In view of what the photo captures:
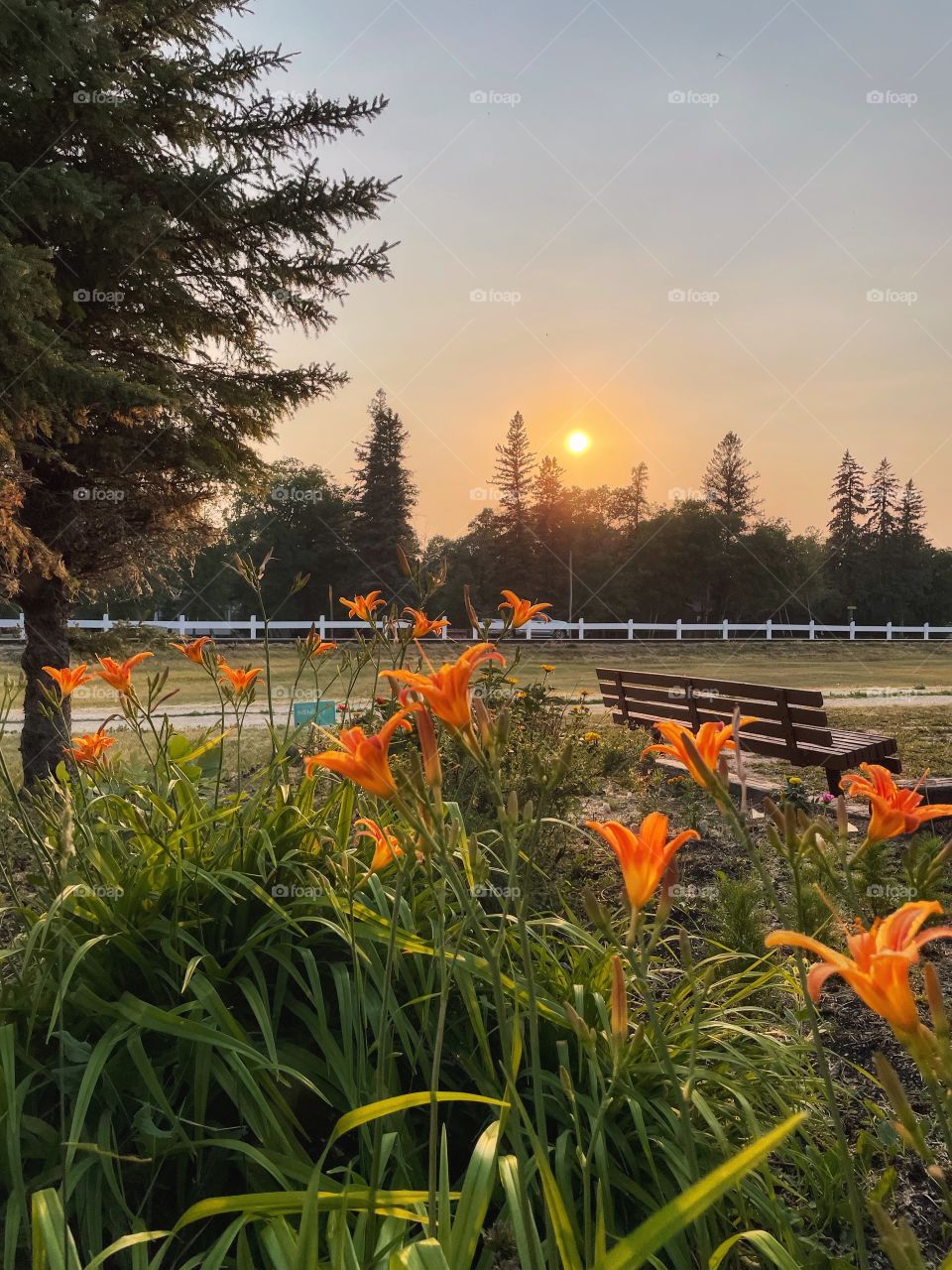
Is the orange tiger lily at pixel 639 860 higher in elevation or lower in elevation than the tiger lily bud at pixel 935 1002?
higher

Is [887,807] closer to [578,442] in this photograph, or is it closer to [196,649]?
[196,649]

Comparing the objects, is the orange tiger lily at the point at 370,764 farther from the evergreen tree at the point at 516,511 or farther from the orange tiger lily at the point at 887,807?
the evergreen tree at the point at 516,511

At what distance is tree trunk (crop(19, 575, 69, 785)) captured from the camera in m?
6.49

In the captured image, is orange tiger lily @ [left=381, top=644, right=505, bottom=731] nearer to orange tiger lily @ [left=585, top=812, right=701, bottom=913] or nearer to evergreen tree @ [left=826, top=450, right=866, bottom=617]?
orange tiger lily @ [left=585, top=812, right=701, bottom=913]

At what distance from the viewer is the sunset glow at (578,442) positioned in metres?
33.6

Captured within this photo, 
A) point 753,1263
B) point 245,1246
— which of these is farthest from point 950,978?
point 245,1246

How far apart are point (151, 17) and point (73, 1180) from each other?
8.13 m

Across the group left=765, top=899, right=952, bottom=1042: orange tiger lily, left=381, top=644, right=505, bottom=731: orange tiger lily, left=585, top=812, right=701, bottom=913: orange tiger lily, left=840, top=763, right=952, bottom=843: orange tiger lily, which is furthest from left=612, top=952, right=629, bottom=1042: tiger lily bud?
left=840, top=763, right=952, bottom=843: orange tiger lily

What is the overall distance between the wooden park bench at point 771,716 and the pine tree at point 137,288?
420 cm

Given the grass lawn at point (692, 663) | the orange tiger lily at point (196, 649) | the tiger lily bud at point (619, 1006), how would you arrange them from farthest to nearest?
the grass lawn at point (692, 663) → the orange tiger lily at point (196, 649) → the tiger lily bud at point (619, 1006)

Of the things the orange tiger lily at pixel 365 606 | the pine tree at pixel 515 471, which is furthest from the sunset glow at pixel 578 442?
the orange tiger lily at pixel 365 606

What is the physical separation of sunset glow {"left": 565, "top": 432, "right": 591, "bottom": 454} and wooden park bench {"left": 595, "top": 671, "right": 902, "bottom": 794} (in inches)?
972

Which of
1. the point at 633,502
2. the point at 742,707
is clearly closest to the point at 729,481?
the point at 633,502

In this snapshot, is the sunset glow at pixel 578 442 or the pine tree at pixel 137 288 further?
the sunset glow at pixel 578 442
